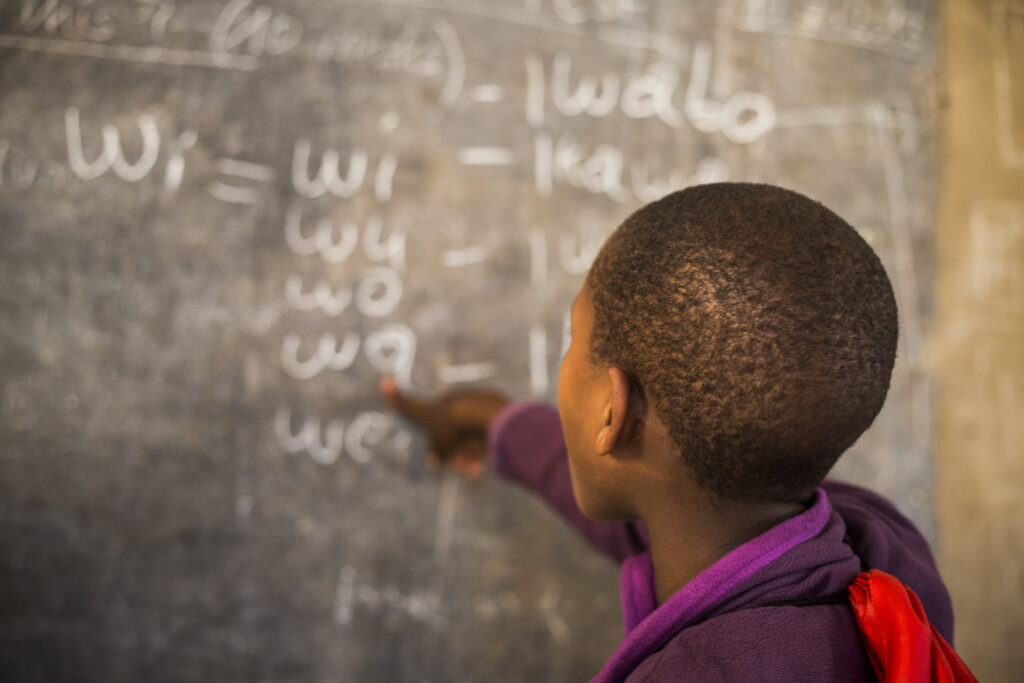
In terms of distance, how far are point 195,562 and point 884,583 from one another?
39.1 inches

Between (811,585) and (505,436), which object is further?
(505,436)

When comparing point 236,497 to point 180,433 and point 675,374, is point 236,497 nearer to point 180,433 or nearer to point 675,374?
point 180,433

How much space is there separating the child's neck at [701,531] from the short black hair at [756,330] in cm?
4

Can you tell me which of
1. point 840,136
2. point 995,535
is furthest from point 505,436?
point 995,535

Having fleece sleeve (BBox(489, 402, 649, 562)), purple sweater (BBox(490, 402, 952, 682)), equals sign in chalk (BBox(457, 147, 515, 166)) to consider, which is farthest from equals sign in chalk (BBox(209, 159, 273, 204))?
purple sweater (BBox(490, 402, 952, 682))

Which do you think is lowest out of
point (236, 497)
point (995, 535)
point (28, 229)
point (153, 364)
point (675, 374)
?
point (995, 535)

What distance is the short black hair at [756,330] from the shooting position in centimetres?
42

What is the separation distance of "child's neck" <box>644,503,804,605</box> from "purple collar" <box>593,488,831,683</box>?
0.02m

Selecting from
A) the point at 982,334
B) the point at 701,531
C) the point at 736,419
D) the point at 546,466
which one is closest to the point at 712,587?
the point at 701,531

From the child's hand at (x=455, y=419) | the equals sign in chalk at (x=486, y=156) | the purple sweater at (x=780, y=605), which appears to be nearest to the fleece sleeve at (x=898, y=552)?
the purple sweater at (x=780, y=605)

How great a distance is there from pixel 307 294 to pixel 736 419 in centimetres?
77

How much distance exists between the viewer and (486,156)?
1068 mm

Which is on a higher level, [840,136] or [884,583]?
[840,136]

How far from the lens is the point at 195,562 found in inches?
39.8
